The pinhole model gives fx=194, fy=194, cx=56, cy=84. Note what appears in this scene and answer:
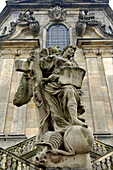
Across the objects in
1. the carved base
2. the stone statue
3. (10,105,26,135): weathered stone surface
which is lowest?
the carved base

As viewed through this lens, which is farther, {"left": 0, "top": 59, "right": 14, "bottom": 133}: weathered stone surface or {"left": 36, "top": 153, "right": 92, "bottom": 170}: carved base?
{"left": 0, "top": 59, "right": 14, "bottom": 133}: weathered stone surface

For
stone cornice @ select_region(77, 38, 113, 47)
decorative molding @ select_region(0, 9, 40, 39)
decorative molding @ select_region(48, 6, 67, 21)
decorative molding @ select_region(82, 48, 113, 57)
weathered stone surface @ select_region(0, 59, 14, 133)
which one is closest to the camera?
weathered stone surface @ select_region(0, 59, 14, 133)

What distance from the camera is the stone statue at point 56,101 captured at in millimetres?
3584

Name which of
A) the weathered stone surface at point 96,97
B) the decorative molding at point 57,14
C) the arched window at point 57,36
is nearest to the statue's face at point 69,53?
the weathered stone surface at point 96,97

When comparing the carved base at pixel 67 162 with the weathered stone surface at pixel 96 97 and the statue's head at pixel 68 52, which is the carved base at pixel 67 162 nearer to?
the statue's head at pixel 68 52

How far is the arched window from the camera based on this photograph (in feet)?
49.9

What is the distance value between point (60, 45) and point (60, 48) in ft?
1.54

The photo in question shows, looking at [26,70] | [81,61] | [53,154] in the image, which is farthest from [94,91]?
[53,154]

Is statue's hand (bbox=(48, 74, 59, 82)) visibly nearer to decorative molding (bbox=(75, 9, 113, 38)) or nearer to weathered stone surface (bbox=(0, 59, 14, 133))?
weathered stone surface (bbox=(0, 59, 14, 133))

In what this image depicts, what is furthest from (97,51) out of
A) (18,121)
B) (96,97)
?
(18,121)

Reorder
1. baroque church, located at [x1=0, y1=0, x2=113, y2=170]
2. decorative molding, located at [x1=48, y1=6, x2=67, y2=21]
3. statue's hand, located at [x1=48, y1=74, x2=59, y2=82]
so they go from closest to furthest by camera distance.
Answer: statue's hand, located at [x1=48, y1=74, x2=59, y2=82]
baroque church, located at [x1=0, y1=0, x2=113, y2=170]
decorative molding, located at [x1=48, y1=6, x2=67, y2=21]

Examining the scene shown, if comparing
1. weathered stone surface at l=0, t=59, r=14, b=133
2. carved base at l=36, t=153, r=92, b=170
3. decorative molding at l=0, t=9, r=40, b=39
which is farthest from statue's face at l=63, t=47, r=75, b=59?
decorative molding at l=0, t=9, r=40, b=39

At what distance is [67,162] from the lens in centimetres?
349

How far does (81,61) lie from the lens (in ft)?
44.5
